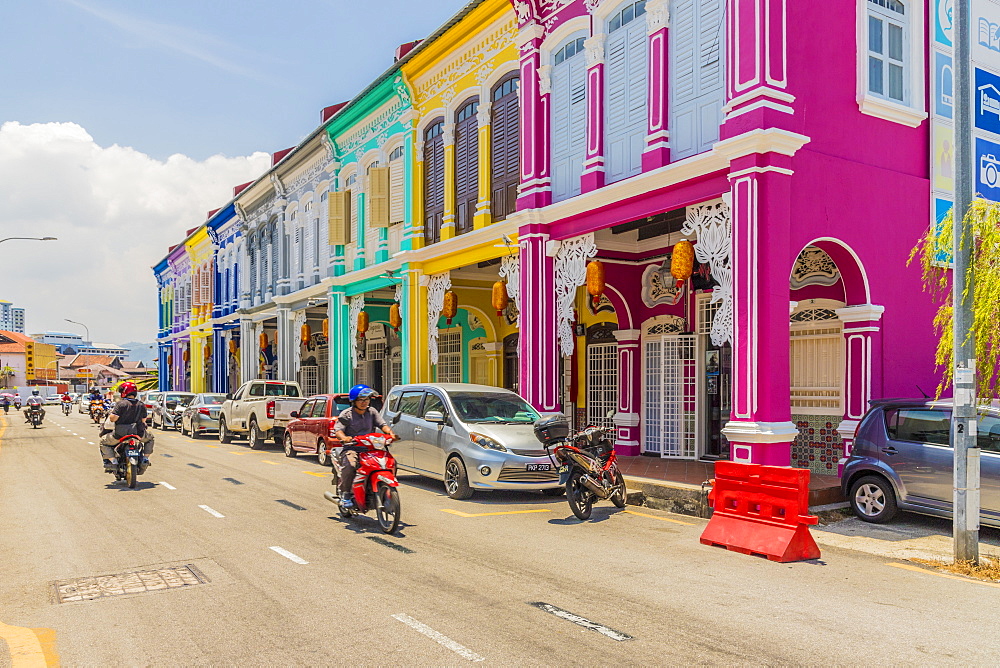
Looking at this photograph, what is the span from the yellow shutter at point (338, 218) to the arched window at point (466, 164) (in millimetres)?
6649

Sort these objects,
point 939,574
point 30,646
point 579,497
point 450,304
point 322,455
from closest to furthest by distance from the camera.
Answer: point 30,646 → point 939,574 → point 579,497 → point 322,455 → point 450,304

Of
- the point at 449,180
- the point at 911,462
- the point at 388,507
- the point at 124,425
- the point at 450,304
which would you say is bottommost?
the point at 388,507

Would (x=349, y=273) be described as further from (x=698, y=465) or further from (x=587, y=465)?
A: (x=587, y=465)

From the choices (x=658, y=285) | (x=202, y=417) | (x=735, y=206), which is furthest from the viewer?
(x=202, y=417)

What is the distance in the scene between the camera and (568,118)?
15945 mm

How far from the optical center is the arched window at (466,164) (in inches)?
753

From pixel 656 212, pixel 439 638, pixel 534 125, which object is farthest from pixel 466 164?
pixel 439 638

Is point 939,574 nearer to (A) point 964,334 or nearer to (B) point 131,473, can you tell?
(A) point 964,334

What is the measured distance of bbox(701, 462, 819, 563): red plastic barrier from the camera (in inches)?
328

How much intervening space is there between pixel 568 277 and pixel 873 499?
7.22 m

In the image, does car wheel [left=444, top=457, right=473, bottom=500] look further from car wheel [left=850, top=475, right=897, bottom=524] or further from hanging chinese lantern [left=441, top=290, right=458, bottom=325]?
hanging chinese lantern [left=441, top=290, right=458, bottom=325]

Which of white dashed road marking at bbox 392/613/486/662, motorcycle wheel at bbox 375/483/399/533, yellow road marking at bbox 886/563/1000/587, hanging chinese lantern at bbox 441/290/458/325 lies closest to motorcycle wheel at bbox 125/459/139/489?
motorcycle wheel at bbox 375/483/399/533

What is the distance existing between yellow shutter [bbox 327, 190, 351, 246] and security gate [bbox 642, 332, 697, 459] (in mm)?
11626

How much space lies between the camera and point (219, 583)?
280 inches
